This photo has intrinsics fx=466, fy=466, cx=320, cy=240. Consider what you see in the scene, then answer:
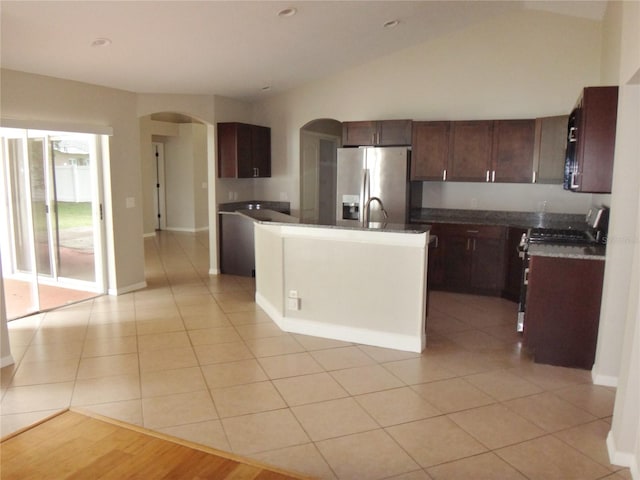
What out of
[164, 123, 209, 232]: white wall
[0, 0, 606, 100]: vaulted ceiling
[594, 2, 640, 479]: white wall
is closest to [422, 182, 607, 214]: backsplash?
[0, 0, 606, 100]: vaulted ceiling

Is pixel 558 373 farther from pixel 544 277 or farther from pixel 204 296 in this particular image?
pixel 204 296

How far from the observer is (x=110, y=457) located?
2342mm

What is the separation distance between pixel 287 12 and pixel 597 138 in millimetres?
2633

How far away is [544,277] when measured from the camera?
3.57m

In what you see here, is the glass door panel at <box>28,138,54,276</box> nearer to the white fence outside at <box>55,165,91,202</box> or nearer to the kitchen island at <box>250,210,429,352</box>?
the white fence outside at <box>55,165,91,202</box>

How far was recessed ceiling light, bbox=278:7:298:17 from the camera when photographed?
3899 mm

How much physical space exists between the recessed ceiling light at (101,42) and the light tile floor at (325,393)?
2.55m

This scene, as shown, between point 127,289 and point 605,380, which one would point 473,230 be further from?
point 127,289

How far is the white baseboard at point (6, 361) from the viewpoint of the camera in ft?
11.7

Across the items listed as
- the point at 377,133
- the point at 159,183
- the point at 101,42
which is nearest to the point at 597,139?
the point at 377,133

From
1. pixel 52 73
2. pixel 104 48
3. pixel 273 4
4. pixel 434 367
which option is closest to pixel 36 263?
pixel 52 73

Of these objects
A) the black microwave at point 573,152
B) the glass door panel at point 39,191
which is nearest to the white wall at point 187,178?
the glass door panel at point 39,191

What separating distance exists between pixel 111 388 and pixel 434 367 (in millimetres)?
2356

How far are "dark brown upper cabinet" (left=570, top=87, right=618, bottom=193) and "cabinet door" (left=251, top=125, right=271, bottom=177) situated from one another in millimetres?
4540
